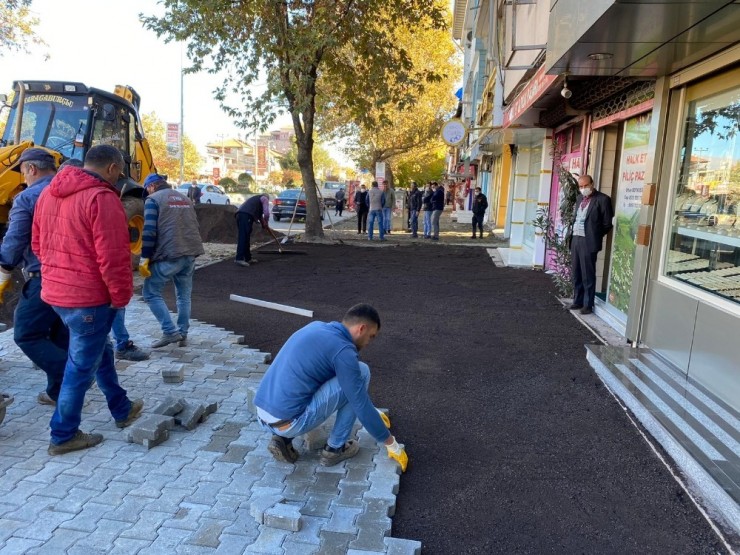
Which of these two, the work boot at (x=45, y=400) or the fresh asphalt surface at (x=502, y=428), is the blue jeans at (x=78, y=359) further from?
the fresh asphalt surface at (x=502, y=428)

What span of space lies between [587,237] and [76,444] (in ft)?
20.9

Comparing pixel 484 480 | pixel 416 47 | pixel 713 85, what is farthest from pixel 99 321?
pixel 416 47

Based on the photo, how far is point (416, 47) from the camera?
29.7 metres

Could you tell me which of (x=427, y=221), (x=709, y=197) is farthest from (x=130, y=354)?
(x=427, y=221)

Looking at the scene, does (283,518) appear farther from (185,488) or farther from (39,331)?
(39,331)

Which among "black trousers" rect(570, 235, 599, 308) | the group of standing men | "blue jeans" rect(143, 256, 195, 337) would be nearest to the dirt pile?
"black trousers" rect(570, 235, 599, 308)

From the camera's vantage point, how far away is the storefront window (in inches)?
182

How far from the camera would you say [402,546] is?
2666 millimetres

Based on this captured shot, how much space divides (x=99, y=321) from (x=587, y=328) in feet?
18.8

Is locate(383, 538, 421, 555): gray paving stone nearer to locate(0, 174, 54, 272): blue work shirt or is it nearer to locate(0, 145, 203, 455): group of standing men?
locate(0, 145, 203, 455): group of standing men

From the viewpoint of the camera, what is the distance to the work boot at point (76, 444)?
3.53 meters

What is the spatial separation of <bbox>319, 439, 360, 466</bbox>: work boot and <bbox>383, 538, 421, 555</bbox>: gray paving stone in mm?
832

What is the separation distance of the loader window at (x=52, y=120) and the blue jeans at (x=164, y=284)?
5825 mm

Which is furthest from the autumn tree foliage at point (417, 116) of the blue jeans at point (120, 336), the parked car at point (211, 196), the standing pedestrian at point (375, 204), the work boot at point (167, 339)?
the blue jeans at point (120, 336)
